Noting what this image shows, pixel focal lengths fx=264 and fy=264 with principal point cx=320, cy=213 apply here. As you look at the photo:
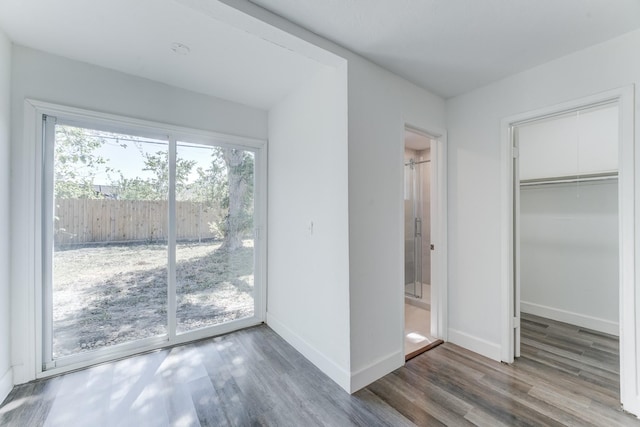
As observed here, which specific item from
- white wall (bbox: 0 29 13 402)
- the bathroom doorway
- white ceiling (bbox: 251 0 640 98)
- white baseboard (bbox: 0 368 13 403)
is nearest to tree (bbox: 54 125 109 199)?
white wall (bbox: 0 29 13 402)

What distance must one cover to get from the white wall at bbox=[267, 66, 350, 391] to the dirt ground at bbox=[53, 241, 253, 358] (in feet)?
1.62

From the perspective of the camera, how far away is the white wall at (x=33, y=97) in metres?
2.02

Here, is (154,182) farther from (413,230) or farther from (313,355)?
(413,230)

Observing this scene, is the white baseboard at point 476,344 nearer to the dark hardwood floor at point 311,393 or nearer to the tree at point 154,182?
the dark hardwood floor at point 311,393

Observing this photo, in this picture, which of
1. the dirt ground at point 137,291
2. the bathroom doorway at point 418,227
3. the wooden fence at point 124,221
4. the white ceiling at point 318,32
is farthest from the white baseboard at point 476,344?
the wooden fence at point 124,221

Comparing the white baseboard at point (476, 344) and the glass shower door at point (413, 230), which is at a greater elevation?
the glass shower door at point (413, 230)

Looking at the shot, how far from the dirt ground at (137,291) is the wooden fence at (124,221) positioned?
0.33 ft

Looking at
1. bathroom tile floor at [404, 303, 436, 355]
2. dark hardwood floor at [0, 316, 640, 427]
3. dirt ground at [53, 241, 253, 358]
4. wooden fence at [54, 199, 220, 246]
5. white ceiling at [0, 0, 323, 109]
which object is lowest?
bathroom tile floor at [404, 303, 436, 355]

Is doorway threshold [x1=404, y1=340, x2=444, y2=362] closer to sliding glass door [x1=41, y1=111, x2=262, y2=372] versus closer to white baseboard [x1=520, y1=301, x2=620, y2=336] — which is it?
white baseboard [x1=520, y1=301, x2=620, y2=336]

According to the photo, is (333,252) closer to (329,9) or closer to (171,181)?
(329,9)

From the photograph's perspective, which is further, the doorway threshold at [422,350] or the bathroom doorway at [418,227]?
the bathroom doorway at [418,227]

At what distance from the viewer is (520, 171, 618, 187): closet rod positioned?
9.15 feet

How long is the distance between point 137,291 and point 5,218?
109 centimetres

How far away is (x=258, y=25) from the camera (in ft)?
5.32
